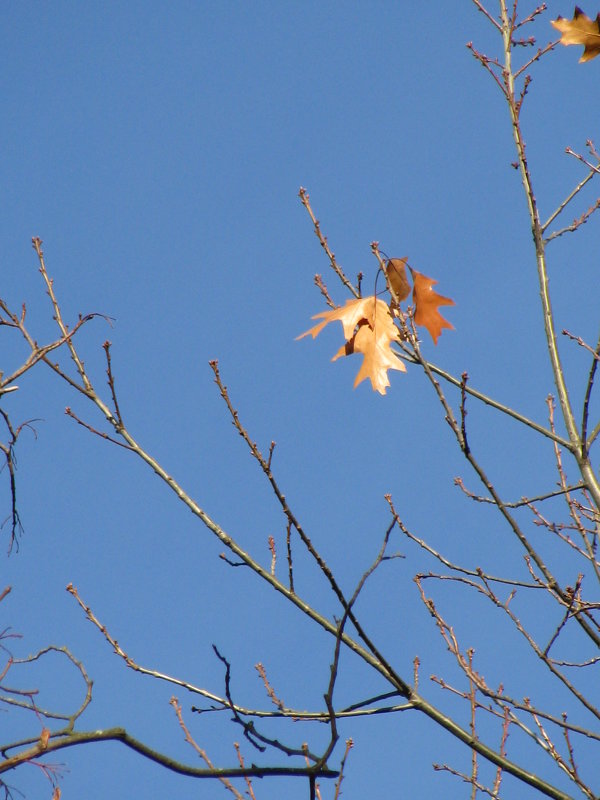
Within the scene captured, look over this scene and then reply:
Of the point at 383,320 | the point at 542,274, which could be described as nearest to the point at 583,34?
the point at 542,274

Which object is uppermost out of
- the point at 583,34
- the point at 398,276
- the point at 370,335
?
the point at 583,34

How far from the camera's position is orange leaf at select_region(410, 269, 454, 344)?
3.56 m

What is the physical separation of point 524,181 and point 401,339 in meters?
1.17

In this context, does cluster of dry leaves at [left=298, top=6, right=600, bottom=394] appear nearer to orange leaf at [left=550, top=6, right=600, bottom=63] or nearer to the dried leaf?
the dried leaf

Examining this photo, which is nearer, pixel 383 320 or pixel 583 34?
pixel 383 320

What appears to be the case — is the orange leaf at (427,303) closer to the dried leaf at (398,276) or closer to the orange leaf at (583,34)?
the dried leaf at (398,276)

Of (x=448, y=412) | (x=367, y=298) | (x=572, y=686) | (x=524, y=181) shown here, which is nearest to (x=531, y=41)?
(x=524, y=181)

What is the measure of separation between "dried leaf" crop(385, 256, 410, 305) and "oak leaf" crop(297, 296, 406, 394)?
0.35ft

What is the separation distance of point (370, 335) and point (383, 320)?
100 millimetres

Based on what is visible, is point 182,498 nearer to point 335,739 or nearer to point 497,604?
point 335,739

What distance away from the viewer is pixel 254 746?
249cm

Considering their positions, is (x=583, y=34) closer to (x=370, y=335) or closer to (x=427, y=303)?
(x=427, y=303)

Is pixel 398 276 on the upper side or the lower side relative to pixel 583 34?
lower

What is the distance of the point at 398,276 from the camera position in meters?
3.55
